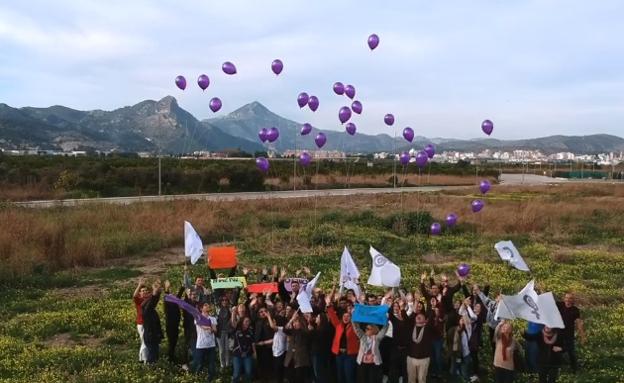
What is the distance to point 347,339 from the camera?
974 cm

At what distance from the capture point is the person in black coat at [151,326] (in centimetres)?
1093

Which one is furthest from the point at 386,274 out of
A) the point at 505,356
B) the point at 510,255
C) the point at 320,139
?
the point at 320,139

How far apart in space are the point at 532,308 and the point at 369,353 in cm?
285

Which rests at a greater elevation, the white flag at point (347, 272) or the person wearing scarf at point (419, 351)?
the white flag at point (347, 272)

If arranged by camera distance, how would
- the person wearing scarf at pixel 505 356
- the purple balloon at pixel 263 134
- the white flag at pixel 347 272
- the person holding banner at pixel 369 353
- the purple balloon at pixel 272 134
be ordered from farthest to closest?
the purple balloon at pixel 263 134, the purple balloon at pixel 272 134, the white flag at pixel 347 272, the person wearing scarf at pixel 505 356, the person holding banner at pixel 369 353

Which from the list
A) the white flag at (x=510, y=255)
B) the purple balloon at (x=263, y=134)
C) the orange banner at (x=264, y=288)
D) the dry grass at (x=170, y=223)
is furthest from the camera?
the dry grass at (x=170, y=223)

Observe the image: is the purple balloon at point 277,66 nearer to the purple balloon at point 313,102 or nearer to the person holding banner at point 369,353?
the purple balloon at point 313,102

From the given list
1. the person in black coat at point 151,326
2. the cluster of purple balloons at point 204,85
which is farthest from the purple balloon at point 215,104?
the person in black coat at point 151,326

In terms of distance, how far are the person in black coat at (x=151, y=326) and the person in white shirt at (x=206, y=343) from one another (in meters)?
0.91

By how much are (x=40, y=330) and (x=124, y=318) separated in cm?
187

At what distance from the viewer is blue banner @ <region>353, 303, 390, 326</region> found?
9.51 m

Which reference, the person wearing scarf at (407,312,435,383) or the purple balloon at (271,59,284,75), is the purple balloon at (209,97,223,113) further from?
the person wearing scarf at (407,312,435,383)

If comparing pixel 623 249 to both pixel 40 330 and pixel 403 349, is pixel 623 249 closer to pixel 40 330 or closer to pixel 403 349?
pixel 403 349

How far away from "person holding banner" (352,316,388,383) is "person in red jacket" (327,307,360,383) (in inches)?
5.5
